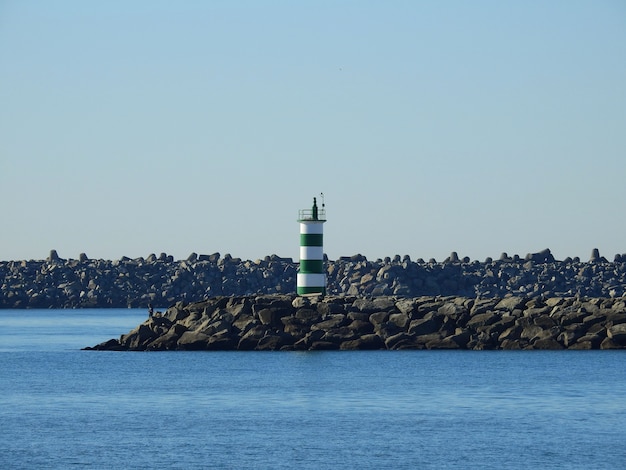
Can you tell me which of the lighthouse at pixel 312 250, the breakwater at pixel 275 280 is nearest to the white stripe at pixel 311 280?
the lighthouse at pixel 312 250

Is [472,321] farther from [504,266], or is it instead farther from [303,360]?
[504,266]

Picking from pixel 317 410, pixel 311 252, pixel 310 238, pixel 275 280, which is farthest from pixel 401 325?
pixel 275 280

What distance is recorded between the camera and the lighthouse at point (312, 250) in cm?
4797

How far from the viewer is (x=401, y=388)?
3628 cm

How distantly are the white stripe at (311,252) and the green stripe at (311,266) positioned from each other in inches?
6.9

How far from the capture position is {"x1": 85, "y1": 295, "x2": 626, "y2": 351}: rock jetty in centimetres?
4512

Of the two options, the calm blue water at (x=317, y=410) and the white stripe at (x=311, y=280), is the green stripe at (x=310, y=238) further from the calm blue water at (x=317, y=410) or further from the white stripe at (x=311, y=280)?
the calm blue water at (x=317, y=410)

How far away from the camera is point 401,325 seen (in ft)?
151

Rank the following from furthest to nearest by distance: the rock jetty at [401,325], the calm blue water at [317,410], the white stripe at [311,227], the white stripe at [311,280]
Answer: the white stripe at [311,280], the white stripe at [311,227], the rock jetty at [401,325], the calm blue water at [317,410]

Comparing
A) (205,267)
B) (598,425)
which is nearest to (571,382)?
(598,425)

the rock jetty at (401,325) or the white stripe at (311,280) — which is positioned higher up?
the white stripe at (311,280)

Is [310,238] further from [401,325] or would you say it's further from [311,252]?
[401,325]

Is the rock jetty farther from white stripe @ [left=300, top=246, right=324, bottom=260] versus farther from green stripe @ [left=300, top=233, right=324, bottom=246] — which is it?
green stripe @ [left=300, top=233, right=324, bottom=246]

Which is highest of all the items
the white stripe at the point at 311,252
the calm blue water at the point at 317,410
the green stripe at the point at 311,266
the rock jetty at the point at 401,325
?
the white stripe at the point at 311,252
